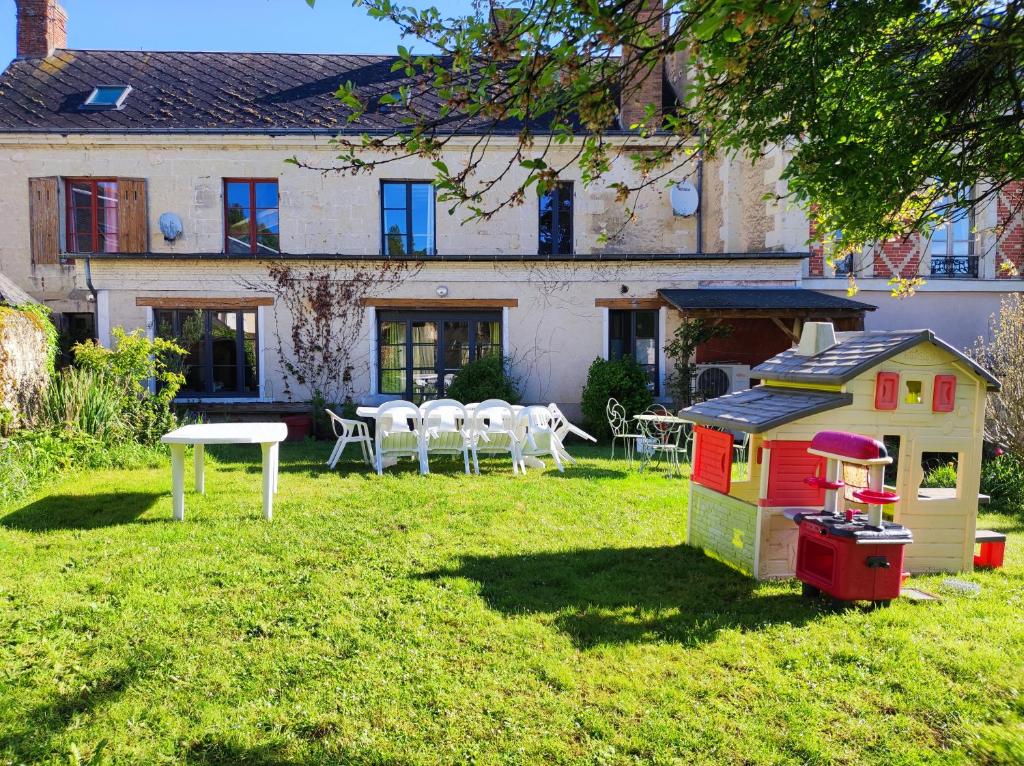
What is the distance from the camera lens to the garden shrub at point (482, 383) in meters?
11.3

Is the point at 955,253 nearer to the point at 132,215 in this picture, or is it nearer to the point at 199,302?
the point at 199,302

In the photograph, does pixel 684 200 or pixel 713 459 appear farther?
pixel 684 200

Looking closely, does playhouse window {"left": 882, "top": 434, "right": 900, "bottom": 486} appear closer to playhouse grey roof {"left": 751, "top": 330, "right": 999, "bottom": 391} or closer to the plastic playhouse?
the plastic playhouse

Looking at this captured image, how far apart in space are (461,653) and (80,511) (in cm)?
432

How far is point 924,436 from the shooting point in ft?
14.8

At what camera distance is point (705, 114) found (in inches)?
157

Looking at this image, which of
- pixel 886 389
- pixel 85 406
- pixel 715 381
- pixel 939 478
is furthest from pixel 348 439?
pixel 939 478

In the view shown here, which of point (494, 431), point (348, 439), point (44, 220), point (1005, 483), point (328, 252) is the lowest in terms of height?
point (1005, 483)

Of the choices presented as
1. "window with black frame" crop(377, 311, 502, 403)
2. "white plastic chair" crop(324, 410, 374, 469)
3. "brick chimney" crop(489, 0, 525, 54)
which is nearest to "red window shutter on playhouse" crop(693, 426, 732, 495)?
"brick chimney" crop(489, 0, 525, 54)

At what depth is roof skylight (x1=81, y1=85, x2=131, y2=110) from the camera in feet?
44.6

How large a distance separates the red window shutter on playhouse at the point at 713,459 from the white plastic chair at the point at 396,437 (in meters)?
3.68

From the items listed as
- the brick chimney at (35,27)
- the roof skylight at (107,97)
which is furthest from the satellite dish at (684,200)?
the brick chimney at (35,27)

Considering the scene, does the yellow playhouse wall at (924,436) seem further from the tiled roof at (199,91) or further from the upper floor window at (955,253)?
the tiled roof at (199,91)

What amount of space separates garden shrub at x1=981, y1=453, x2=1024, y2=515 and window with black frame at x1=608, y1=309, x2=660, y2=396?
5.54 m
